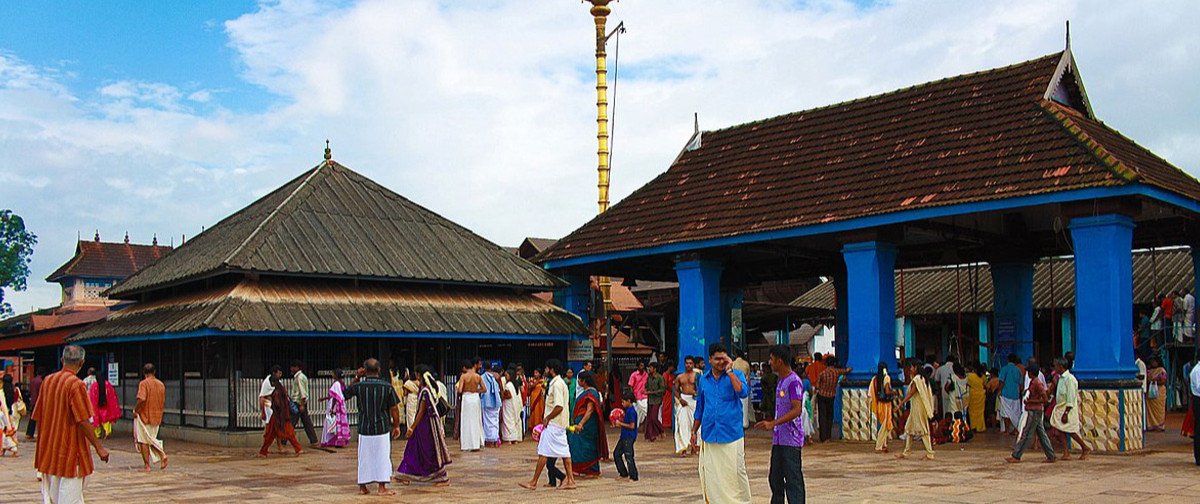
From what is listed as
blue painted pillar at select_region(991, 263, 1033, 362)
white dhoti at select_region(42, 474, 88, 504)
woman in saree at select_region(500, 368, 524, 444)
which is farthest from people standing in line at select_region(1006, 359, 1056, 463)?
white dhoti at select_region(42, 474, 88, 504)

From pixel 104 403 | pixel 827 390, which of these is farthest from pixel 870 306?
pixel 104 403

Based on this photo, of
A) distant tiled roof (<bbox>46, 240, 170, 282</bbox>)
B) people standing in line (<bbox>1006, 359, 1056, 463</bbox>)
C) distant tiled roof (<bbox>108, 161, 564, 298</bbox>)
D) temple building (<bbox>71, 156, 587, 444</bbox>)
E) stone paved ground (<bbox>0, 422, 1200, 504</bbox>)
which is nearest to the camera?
stone paved ground (<bbox>0, 422, 1200, 504</bbox>)

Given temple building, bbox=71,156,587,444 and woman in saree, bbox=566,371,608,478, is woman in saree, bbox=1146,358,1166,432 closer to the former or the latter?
temple building, bbox=71,156,587,444

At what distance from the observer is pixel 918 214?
18.0 m

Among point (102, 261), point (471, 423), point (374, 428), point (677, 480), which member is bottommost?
point (677, 480)

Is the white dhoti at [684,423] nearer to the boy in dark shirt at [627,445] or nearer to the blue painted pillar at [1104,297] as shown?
the boy in dark shirt at [627,445]

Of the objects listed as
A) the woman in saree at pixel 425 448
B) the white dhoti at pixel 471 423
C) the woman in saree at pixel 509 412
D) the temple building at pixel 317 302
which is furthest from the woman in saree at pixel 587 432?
the temple building at pixel 317 302

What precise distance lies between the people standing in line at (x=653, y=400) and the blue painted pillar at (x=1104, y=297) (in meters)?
7.37

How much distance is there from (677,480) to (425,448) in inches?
121

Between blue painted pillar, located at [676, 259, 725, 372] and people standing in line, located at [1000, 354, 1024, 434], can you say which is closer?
people standing in line, located at [1000, 354, 1024, 434]

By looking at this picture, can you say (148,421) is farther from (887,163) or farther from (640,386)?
(887,163)

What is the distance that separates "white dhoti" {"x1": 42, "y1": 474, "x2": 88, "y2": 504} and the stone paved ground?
3053 mm

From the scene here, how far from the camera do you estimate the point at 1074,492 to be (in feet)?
38.6

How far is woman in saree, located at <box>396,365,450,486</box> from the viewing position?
1351 cm
